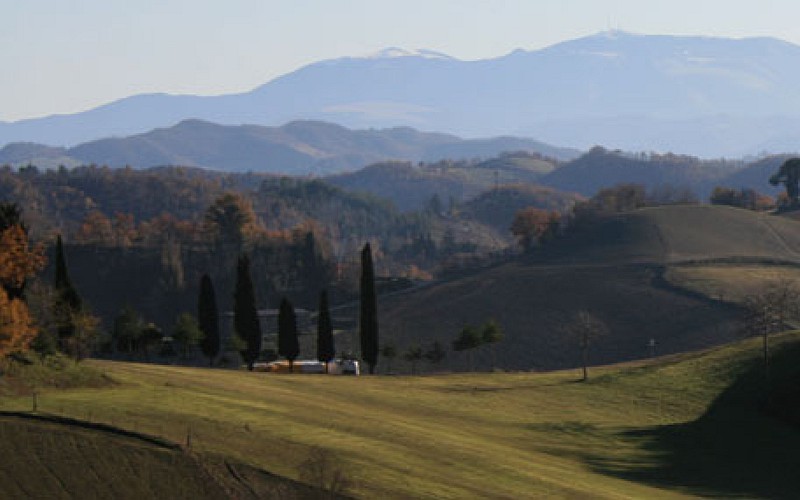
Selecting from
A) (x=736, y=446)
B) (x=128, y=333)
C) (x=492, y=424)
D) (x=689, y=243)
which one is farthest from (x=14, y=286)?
(x=689, y=243)

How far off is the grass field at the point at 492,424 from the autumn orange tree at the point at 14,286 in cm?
380

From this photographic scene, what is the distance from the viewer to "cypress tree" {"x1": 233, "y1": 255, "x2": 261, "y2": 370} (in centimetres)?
9856

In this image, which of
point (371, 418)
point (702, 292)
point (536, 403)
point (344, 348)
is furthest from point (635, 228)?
point (371, 418)

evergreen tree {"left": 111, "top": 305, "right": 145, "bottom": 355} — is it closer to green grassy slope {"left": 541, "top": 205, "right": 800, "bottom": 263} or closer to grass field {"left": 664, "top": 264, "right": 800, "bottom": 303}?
grass field {"left": 664, "top": 264, "right": 800, "bottom": 303}

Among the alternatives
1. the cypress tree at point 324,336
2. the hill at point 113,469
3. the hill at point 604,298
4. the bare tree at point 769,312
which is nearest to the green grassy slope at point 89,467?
the hill at point 113,469

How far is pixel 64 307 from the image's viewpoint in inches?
3115

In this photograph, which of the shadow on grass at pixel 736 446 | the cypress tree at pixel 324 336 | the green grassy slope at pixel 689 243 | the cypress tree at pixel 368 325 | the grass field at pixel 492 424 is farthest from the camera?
the green grassy slope at pixel 689 243

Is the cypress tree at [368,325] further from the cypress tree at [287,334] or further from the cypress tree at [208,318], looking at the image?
the cypress tree at [208,318]

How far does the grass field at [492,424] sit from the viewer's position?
55125 mm

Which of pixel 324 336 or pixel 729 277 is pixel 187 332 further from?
pixel 729 277

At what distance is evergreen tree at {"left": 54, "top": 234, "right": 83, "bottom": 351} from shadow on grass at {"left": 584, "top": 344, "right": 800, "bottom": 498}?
34629mm

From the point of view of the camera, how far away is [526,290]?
166875 millimetres

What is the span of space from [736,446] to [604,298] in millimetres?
81971

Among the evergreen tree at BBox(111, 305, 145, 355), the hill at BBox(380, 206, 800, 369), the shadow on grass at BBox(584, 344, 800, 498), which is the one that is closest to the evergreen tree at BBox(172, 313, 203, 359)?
the evergreen tree at BBox(111, 305, 145, 355)
